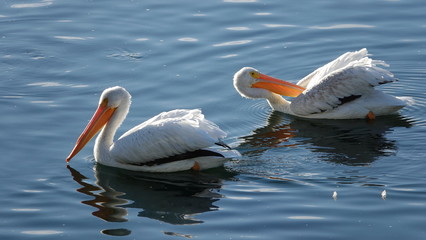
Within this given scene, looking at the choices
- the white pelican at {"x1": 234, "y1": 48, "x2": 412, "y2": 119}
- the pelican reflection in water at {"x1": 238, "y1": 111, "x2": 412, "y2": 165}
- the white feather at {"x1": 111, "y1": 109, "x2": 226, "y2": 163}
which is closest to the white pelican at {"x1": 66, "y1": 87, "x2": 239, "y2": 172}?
the white feather at {"x1": 111, "y1": 109, "x2": 226, "y2": 163}

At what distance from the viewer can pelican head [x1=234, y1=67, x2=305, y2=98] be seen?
11.9m

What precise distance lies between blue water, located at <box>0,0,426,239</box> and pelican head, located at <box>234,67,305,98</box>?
0.25 meters

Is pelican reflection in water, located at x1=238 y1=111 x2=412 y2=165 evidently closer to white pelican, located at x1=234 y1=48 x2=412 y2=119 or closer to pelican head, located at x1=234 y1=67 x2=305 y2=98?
white pelican, located at x1=234 y1=48 x2=412 y2=119

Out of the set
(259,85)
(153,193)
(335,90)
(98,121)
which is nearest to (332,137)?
(335,90)

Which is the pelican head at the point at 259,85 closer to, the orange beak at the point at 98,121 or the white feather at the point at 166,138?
the white feather at the point at 166,138

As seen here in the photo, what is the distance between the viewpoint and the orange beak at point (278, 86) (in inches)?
468

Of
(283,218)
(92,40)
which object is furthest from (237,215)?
(92,40)

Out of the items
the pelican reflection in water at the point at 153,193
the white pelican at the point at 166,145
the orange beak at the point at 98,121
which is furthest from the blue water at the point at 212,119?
the orange beak at the point at 98,121

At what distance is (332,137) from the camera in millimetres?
10734

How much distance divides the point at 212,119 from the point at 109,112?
1573 millimetres

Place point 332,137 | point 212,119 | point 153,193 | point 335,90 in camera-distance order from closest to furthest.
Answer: point 153,193 → point 332,137 → point 212,119 → point 335,90

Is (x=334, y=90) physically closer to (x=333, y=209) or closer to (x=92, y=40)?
(x=333, y=209)

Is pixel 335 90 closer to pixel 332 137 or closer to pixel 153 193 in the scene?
pixel 332 137

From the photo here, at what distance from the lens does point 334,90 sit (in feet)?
37.4
